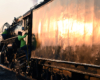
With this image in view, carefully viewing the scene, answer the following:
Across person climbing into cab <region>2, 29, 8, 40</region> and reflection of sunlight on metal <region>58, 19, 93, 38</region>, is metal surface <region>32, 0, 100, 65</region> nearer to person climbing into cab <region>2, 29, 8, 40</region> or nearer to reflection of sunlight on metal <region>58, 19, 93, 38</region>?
reflection of sunlight on metal <region>58, 19, 93, 38</region>

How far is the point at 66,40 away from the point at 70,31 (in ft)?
1.10

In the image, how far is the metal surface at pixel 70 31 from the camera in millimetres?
2895

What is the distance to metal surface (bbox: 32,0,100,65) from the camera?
114 inches

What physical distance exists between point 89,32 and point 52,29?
68.4 inches

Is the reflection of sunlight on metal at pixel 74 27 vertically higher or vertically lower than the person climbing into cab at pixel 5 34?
lower

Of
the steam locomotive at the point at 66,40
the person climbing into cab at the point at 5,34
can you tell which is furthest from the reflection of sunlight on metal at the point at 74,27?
the person climbing into cab at the point at 5,34

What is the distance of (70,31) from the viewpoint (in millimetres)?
3580

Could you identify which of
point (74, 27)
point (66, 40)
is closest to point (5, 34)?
point (66, 40)

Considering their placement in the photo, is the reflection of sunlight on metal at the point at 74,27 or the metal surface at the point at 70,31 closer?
the metal surface at the point at 70,31

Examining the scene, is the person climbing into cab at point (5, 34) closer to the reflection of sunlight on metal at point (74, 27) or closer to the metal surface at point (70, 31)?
the metal surface at point (70, 31)

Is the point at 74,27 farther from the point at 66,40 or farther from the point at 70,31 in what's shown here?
the point at 66,40

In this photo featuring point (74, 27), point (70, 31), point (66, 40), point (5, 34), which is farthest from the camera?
point (5, 34)

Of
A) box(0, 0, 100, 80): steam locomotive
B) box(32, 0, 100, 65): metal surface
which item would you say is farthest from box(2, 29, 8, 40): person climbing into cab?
box(32, 0, 100, 65): metal surface

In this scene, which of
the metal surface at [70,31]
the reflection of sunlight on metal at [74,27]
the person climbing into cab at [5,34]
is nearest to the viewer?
the metal surface at [70,31]
